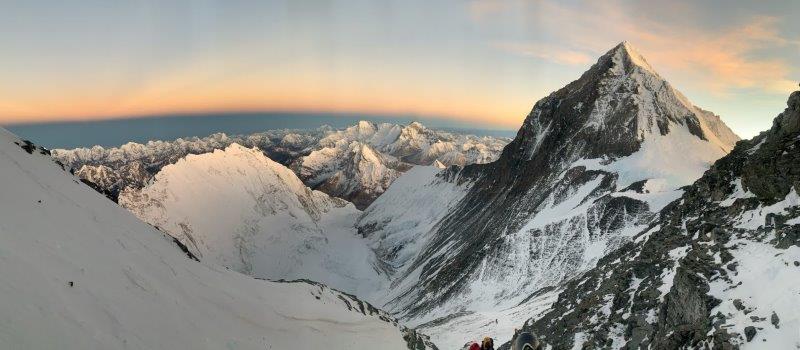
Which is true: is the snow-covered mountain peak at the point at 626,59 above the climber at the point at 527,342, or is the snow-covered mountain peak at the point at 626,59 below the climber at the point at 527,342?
above

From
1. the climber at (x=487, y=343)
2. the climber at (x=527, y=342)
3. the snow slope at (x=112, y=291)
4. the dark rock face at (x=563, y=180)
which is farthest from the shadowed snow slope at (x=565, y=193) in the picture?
the climber at (x=527, y=342)

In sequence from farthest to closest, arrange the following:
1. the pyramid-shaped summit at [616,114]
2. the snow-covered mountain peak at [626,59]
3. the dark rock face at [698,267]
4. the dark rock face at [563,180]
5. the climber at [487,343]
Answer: the snow-covered mountain peak at [626,59]
the pyramid-shaped summit at [616,114]
the dark rock face at [563,180]
the dark rock face at [698,267]
the climber at [487,343]

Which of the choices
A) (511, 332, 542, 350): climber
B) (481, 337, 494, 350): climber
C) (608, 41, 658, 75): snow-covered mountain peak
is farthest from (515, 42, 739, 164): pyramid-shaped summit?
(511, 332, 542, 350): climber

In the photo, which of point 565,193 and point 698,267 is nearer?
point 698,267

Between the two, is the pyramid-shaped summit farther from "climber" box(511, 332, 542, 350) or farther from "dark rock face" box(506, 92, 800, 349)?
"climber" box(511, 332, 542, 350)

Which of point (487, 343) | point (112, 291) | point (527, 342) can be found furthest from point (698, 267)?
point (112, 291)

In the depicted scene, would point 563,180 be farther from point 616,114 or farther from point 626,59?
point 626,59

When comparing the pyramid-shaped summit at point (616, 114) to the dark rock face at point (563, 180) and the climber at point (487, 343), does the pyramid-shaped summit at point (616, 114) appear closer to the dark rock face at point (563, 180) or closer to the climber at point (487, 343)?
the dark rock face at point (563, 180)
